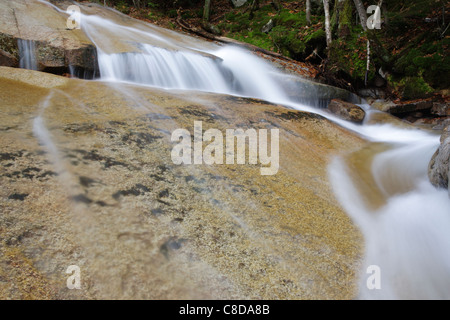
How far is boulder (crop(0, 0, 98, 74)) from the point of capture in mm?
5645

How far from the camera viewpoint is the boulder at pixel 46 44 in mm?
5645

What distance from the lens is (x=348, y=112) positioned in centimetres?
700

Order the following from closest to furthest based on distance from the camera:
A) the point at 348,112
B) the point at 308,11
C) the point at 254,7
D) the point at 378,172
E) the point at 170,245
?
the point at 170,245 < the point at 378,172 < the point at 348,112 < the point at 308,11 < the point at 254,7

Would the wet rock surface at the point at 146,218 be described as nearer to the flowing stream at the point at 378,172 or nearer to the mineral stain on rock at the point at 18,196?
the mineral stain on rock at the point at 18,196

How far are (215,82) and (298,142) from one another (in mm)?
4134

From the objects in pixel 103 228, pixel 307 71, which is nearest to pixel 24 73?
pixel 103 228

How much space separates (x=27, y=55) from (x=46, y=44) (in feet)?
1.53

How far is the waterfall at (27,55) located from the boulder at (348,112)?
7331mm

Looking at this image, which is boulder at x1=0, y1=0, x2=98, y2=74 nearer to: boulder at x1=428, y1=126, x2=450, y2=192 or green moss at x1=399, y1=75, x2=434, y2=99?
boulder at x1=428, y1=126, x2=450, y2=192

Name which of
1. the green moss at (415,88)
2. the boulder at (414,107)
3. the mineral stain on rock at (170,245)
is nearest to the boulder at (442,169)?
the mineral stain on rock at (170,245)

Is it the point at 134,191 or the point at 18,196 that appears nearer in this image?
the point at 18,196

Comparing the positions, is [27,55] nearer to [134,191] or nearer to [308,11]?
[134,191]

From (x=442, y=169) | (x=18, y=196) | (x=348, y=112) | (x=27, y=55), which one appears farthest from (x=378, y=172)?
(x=27, y=55)

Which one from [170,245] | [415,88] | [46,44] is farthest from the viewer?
[415,88]
